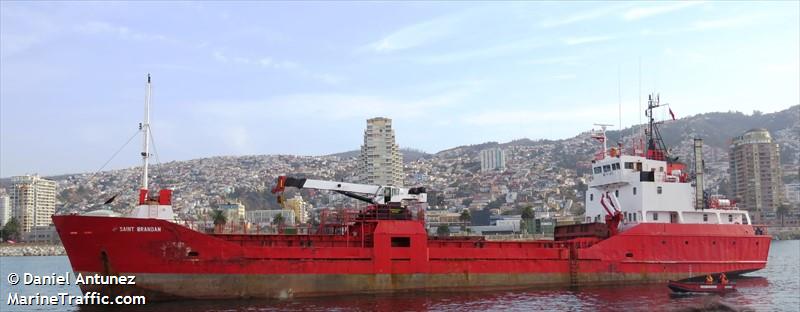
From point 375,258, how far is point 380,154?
126137 millimetres

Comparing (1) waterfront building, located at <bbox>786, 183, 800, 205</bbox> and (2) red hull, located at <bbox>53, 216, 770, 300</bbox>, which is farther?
(1) waterfront building, located at <bbox>786, 183, 800, 205</bbox>

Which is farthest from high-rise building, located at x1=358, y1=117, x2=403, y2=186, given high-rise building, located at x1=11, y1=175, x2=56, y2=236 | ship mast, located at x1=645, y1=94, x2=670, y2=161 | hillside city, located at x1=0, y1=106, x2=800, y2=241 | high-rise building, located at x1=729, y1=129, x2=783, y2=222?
ship mast, located at x1=645, y1=94, x2=670, y2=161

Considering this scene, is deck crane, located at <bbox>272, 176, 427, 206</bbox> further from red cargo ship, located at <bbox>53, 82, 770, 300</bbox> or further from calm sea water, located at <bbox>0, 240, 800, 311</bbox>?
calm sea water, located at <bbox>0, 240, 800, 311</bbox>

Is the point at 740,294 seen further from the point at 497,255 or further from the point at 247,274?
the point at 247,274

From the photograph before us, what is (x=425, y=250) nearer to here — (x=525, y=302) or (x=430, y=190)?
(x=525, y=302)

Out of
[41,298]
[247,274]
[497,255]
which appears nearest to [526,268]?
[497,255]

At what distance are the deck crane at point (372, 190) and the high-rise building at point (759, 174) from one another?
136 meters

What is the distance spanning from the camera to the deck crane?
27.8m

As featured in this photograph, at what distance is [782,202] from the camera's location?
150250mm

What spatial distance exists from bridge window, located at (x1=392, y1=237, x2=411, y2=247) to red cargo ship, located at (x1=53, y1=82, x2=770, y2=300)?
4 centimetres

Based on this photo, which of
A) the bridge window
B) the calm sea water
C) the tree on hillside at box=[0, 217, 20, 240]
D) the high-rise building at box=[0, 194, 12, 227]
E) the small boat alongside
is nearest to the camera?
the calm sea water

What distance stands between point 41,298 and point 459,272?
17205 millimetres

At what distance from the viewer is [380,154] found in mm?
151875

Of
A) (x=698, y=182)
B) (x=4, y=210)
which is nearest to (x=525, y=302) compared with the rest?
(x=698, y=182)
